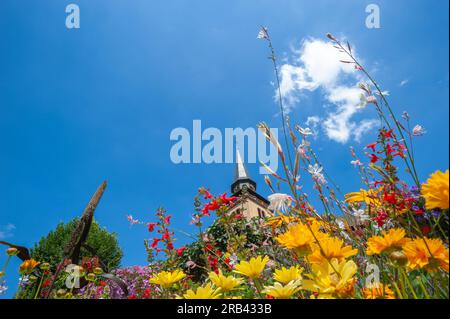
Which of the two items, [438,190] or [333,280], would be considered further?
[333,280]

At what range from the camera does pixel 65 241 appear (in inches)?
812

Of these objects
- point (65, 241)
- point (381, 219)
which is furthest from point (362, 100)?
point (65, 241)

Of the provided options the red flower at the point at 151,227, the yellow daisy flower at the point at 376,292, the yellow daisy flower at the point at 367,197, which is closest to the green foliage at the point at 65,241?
the red flower at the point at 151,227

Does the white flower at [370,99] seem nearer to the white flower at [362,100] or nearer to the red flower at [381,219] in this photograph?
the white flower at [362,100]

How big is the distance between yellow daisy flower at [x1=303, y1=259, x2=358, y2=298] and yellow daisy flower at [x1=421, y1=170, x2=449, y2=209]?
259 mm

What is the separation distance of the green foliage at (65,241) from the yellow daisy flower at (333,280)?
20823mm

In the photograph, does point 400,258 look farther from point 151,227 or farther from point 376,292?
point 151,227

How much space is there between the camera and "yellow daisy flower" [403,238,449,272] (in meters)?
0.79

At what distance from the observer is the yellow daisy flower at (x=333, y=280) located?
0.79m

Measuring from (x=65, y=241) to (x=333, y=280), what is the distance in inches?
900
